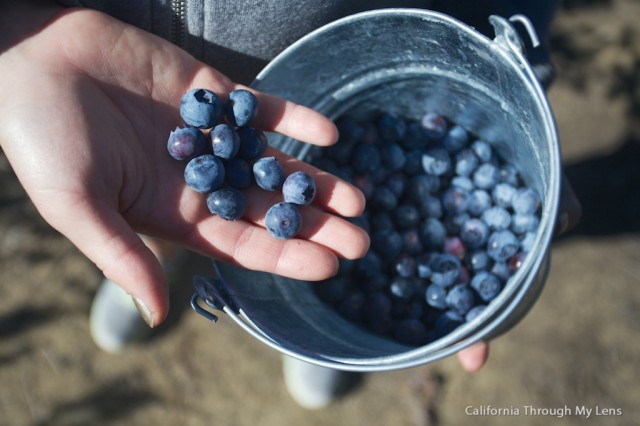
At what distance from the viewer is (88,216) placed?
1.30 metres

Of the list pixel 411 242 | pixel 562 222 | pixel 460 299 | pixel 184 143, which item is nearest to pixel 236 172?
pixel 184 143

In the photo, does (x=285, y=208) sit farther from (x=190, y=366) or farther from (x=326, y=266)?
(x=190, y=366)

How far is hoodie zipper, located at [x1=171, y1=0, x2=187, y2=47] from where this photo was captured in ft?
5.03

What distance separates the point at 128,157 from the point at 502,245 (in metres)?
1.05

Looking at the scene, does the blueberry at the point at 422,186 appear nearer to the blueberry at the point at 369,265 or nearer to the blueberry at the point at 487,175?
the blueberry at the point at 487,175

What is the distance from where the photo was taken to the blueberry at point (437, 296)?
1.82m

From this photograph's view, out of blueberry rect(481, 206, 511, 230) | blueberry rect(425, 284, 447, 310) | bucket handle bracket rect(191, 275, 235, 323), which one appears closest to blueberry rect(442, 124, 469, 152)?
blueberry rect(481, 206, 511, 230)

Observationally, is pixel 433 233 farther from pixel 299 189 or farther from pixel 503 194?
pixel 299 189

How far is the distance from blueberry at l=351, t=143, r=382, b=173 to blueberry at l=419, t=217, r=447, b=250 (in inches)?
9.3

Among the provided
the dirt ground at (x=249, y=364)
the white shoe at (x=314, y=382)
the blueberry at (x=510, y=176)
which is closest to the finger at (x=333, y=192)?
the blueberry at (x=510, y=176)

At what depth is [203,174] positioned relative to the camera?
150cm

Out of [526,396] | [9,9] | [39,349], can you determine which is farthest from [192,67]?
[526,396]

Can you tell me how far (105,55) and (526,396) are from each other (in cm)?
198

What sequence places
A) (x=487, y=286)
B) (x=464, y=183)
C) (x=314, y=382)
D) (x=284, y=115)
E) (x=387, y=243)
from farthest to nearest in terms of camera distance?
(x=314, y=382), (x=464, y=183), (x=387, y=243), (x=487, y=286), (x=284, y=115)
